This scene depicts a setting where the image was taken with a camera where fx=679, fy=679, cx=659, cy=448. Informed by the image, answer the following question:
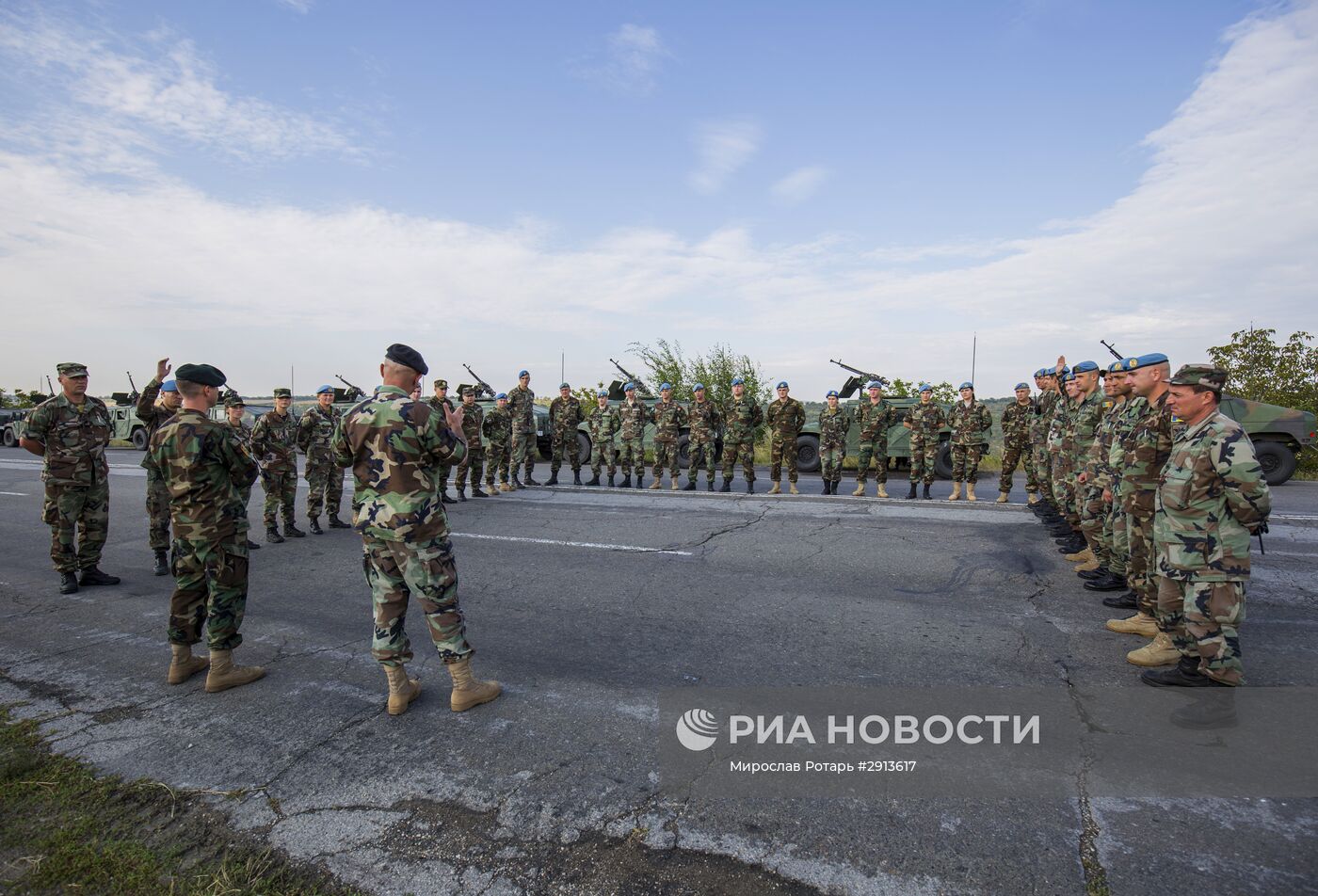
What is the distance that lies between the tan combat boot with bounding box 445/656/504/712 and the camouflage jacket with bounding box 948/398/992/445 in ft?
30.4

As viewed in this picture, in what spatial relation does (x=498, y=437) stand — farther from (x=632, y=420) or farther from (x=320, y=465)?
(x=320, y=465)

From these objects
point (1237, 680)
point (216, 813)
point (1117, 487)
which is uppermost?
point (1117, 487)

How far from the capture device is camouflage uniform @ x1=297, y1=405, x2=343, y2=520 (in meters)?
8.30

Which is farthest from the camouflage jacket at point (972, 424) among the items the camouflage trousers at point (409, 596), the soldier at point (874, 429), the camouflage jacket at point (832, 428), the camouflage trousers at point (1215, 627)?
Answer: the camouflage trousers at point (409, 596)

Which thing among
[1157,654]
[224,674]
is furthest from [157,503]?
[1157,654]

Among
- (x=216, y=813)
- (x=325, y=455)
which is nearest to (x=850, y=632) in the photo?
(x=216, y=813)

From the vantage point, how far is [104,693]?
143 inches

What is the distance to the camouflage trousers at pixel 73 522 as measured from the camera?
222 inches

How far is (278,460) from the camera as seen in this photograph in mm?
8109

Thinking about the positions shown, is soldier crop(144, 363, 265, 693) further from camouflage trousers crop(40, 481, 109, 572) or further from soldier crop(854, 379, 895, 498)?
soldier crop(854, 379, 895, 498)

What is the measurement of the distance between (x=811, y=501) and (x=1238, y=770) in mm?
7063

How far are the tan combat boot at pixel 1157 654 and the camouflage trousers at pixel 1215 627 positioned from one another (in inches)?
11.2

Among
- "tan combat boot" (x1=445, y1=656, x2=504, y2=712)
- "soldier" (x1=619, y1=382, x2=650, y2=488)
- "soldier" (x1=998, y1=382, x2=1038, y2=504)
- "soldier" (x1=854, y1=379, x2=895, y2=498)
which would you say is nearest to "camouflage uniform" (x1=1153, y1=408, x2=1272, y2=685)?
"tan combat boot" (x1=445, y1=656, x2=504, y2=712)

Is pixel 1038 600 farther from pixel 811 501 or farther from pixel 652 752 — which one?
pixel 811 501
